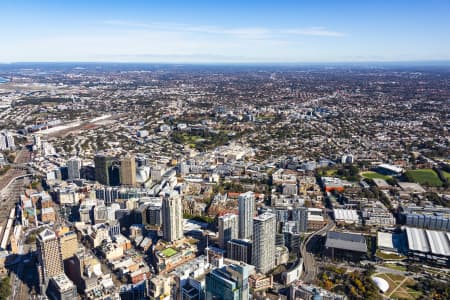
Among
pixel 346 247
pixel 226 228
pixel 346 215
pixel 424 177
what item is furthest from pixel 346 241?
pixel 424 177

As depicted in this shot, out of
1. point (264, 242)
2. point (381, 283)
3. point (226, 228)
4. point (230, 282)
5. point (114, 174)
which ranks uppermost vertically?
point (230, 282)

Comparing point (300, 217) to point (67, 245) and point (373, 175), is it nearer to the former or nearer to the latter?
point (67, 245)

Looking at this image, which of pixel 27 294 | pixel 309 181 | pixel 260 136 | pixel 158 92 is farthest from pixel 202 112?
pixel 27 294

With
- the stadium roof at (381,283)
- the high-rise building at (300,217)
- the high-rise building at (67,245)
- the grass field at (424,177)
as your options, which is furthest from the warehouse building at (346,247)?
the grass field at (424,177)

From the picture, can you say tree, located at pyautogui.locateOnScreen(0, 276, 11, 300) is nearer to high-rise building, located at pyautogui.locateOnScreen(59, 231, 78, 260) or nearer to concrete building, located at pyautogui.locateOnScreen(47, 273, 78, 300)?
concrete building, located at pyautogui.locateOnScreen(47, 273, 78, 300)

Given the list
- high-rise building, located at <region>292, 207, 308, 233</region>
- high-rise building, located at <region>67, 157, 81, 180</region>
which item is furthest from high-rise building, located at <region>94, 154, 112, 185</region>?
high-rise building, located at <region>292, 207, 308, 233</region>

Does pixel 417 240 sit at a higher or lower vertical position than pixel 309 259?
higher
